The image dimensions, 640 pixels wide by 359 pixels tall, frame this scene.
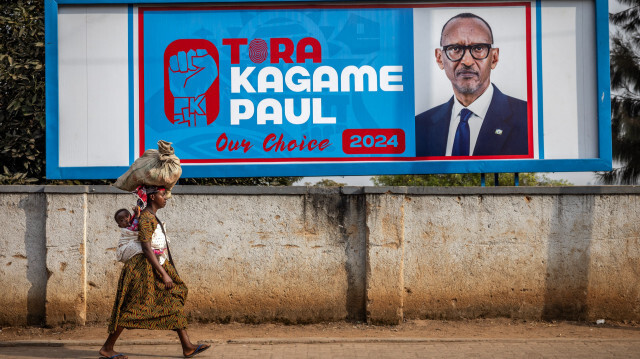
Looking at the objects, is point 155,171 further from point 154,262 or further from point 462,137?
point 462,137

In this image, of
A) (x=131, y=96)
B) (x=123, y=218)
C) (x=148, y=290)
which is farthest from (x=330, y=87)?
(x=148, y=290)

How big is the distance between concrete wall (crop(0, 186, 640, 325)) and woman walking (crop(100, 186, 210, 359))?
1.40m

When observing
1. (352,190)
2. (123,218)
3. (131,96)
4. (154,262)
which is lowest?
(154,262)

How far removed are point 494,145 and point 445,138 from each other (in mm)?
551

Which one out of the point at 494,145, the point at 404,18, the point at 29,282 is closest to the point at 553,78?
the point at 494,145

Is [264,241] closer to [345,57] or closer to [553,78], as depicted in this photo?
[345,57]

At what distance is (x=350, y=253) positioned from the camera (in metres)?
7.01

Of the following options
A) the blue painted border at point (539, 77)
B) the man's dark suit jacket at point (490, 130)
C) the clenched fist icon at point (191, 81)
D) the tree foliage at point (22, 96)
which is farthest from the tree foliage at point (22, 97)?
the blue painted border at point (539, 77)

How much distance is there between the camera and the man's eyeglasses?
25.2 ft

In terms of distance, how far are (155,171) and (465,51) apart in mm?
3935

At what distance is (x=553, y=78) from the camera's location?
25.1 ft

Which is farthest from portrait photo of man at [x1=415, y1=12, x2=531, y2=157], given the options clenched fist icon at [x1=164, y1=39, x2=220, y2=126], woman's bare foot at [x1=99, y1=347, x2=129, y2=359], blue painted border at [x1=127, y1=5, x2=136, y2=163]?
woman's bare foot at [x1=99, y1=347, x2=129, y2=359]

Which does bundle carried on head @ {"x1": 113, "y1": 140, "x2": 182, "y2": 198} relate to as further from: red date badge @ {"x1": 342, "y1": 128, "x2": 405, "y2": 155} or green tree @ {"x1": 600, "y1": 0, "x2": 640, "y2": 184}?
green tree @ {"x1": 600, "y1": 0, "x2": 640, "y2": 184}

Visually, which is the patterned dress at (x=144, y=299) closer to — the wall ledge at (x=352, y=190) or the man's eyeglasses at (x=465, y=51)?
the wall ledge at (x=352, y=190)
